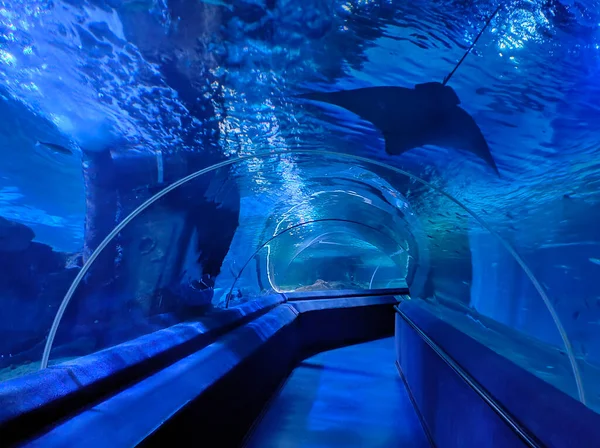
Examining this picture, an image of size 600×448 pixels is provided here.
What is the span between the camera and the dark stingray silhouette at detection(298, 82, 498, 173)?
7.68m

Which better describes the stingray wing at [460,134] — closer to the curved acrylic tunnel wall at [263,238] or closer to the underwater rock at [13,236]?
the curved acrylic tunnel wall at [263,238]

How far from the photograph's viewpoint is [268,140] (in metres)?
10.5

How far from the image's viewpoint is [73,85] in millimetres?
9117

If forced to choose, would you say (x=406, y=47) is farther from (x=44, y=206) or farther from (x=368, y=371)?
(x=44, y=206)

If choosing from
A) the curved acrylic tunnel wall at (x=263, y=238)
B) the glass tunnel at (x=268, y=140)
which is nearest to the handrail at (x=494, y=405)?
the glass tunnel at (x=268, y=140)

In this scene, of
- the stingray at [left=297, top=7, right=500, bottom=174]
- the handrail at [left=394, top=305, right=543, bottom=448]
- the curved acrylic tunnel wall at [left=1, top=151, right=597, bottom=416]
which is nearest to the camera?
the handrail at [left=394, top=305, right=543, bottom=448]

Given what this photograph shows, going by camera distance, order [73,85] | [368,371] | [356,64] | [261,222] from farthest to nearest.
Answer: [261,222]
[73,85]
[356,64]
[368,371]

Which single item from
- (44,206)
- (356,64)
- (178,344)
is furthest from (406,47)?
(44,206)

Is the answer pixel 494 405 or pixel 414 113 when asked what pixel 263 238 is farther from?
pixel 494 405

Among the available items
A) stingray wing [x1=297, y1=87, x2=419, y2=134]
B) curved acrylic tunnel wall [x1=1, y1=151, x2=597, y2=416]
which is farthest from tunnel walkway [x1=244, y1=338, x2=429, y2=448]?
stingray wing [x1=297, y1=87, x2=419, y2=134]

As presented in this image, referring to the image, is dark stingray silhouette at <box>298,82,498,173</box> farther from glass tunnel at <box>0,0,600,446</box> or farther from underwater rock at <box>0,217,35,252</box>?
underwater rock at <box>0,217,35,252</box>

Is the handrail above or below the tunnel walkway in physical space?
above

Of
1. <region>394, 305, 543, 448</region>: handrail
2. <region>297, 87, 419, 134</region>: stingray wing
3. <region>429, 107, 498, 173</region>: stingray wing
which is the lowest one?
<region>394, 305, 543, 448</region>: handrail

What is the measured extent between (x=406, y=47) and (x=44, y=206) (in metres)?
31.8
